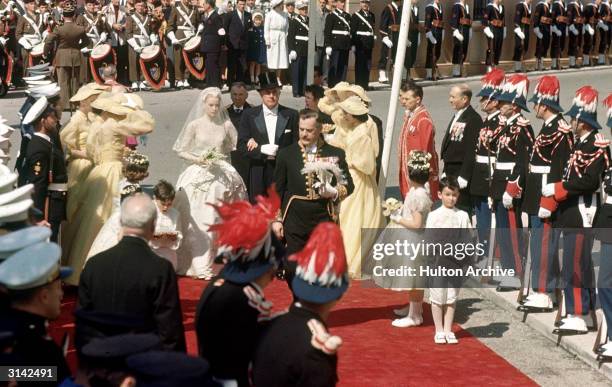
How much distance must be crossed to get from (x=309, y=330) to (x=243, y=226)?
711 millimetres

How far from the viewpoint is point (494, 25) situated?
88.0 feet

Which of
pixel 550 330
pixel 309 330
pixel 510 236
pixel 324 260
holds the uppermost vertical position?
pixel 324 260

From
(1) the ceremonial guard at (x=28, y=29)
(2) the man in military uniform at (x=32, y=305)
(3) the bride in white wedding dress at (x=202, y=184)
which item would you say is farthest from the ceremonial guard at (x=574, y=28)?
(2) the man in military uniform at (x=32, y=305)

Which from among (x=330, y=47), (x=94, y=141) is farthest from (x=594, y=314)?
(x=330, y=47)

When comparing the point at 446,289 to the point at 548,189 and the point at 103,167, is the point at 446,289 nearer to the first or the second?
the point at 548,189

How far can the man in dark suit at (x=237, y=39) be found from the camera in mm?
23859

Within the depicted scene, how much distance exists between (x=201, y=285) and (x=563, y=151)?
3.70m

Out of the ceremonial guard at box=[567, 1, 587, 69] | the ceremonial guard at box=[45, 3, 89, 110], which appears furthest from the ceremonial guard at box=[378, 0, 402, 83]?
the ceremonial guard at box=[45, 3, 89, 110]

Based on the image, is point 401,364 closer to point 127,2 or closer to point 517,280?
point 517,280

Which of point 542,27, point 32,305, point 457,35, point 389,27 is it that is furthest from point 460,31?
point 32,305

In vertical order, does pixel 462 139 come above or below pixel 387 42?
below

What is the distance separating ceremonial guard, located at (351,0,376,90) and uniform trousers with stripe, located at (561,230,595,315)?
1436cm

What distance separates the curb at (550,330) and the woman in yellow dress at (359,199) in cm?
114

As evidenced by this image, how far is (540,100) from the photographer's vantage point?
10.4 m
